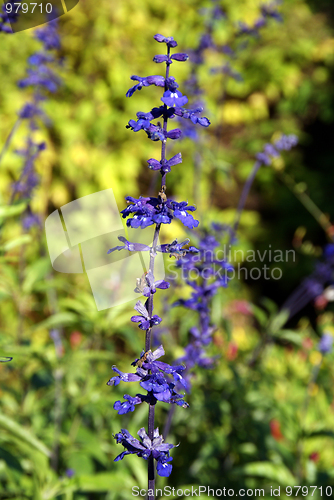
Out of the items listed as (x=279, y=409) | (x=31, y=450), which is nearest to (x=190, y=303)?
(x=31, y=450)

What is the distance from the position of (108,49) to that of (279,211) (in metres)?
4.09

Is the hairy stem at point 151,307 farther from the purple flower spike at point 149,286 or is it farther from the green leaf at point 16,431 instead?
the green leaf at point 16,431

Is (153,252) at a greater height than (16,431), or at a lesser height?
greater

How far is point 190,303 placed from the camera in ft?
6.23

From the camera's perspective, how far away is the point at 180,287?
3078 millimetres

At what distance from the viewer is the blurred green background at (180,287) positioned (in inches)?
102

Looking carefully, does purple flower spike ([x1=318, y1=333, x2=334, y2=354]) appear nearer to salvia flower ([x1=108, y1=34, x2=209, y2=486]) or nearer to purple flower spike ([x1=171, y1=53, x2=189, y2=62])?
salvia flower ([x1=108, y1=34, x2=209, y2=486])

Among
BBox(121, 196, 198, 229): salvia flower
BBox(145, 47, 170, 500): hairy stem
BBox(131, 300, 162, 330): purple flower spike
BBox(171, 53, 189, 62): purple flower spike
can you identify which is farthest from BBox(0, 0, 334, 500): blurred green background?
BBox(171, 53, 189, 62): purple flower spike

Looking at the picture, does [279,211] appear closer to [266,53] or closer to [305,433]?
[266,53]

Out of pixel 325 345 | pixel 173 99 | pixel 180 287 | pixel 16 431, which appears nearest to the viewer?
pixel 173 99

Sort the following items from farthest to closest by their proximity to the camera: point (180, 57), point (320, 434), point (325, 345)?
point (325, 345)
point (320, 434)
point (180, 57)

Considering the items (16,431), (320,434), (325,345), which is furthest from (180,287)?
(16,431)

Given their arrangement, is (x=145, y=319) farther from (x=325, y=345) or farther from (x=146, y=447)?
(x=325, y=345)

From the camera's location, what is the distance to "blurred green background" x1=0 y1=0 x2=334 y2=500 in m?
2.58
